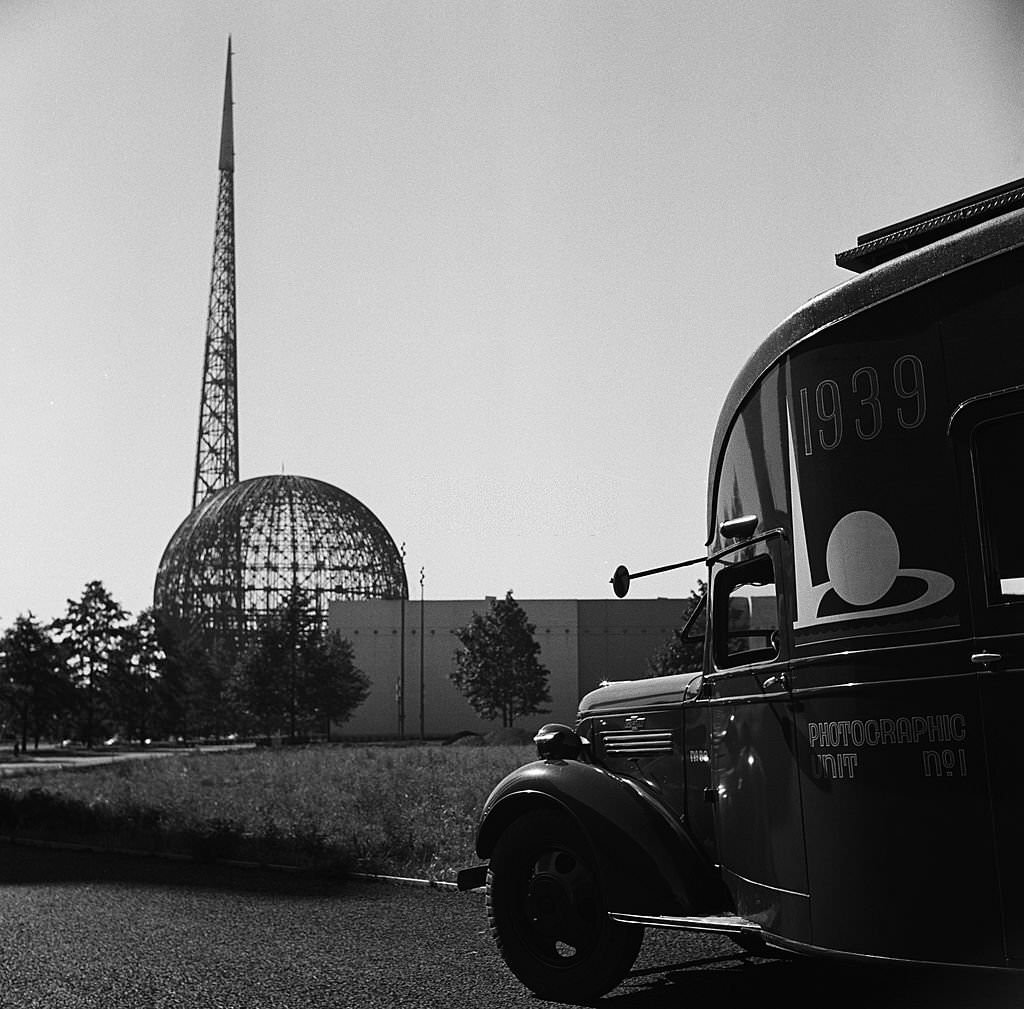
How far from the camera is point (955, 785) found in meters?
4.10

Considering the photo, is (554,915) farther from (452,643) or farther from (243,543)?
(243,543)

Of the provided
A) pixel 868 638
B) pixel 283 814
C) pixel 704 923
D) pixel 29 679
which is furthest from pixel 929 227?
pixel 29 679

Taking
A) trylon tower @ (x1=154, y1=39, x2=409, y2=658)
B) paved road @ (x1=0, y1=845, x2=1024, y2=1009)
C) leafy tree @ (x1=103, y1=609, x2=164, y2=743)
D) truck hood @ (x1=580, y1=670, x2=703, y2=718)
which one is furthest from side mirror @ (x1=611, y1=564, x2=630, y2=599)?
trylon tower @ (x1=154, y1=39, x2=409, y2=658)

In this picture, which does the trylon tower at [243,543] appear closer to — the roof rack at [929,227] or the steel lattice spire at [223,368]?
the steel lattice spire at [223,368]

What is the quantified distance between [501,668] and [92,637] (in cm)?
2069

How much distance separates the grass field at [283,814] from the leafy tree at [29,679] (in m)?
23.4

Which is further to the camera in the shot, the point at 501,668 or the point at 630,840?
the point at 501,668

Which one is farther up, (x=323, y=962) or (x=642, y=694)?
(x=642, y=694)

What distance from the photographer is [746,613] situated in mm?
5535

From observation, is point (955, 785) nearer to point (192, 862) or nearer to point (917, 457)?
point (917, 457)

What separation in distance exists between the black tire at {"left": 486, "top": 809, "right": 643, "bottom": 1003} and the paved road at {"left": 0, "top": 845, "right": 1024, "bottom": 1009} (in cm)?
17

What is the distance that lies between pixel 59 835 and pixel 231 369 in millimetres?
78625

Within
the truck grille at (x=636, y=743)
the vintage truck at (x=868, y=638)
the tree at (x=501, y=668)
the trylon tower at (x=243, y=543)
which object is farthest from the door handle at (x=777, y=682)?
the trylon tower at (x=243, y=543)

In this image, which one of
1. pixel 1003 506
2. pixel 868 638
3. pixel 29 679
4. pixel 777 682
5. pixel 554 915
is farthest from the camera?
pixel 29 679
